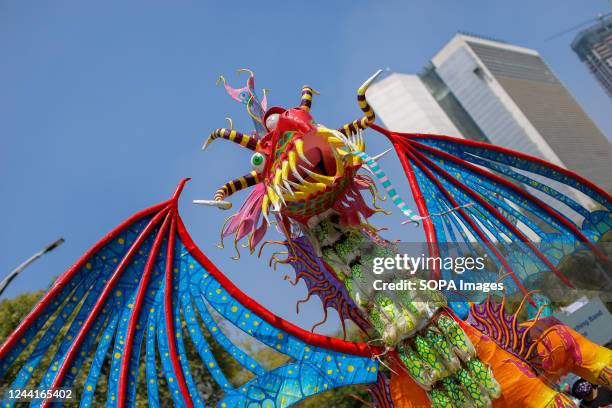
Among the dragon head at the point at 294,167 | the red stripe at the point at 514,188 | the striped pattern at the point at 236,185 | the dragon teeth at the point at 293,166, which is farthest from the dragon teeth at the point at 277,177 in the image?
the red stripe at the point at 514,188

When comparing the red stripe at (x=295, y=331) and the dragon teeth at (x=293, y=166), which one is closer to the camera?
the dragon teeth at (x=293, y=166)

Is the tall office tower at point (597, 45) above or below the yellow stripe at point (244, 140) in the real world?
above

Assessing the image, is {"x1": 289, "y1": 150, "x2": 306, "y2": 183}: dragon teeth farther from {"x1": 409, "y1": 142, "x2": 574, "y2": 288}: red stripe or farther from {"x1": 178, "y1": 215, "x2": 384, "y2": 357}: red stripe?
{"x1": 409, "y1": 142, "x2": 574, "y2": 288}: red stripe

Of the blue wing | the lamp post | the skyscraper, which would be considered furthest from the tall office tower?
the lamp post

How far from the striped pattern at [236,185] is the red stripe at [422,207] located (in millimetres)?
1640

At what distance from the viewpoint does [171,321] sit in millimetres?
4180

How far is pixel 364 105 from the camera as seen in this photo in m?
4.30

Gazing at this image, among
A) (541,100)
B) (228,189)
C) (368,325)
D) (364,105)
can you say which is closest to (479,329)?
(368,325)

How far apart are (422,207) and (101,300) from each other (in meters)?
3.13

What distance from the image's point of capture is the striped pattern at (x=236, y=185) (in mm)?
4137

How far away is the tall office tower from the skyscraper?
45.1 ft

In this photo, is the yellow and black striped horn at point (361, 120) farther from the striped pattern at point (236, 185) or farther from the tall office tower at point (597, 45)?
the tall office tower at point (597, 45)

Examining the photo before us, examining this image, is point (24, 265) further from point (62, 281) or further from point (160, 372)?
point (160, 372)

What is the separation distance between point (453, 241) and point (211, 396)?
6.62 metres
